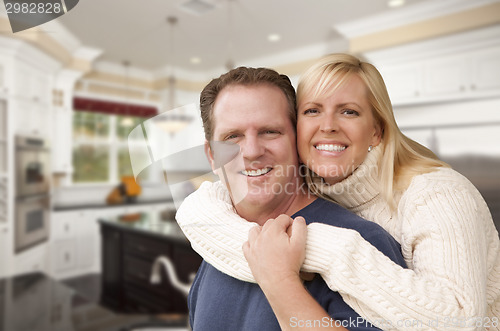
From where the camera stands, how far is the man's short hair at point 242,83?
30cm

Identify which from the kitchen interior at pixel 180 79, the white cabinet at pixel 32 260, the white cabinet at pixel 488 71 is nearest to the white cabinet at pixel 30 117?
the kitchen interior at pixel 180 79

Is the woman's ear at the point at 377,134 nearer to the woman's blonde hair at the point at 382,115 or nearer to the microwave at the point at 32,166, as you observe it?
the woman's blonde hair at the point at 382,115

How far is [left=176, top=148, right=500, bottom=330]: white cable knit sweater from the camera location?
30 cm

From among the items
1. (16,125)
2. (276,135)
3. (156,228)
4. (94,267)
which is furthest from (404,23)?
(94,267)

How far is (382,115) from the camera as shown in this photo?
325 mm

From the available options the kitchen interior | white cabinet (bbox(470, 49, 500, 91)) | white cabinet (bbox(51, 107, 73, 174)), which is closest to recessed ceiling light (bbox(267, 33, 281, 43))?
the kitchen interior

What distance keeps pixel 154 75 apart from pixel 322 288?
0.27 meters

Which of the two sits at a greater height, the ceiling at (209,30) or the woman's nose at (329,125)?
the ceiling at (209,30)

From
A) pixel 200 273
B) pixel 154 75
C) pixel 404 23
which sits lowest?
pixel 200 273

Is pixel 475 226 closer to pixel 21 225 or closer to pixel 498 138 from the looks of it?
pixel 498 138

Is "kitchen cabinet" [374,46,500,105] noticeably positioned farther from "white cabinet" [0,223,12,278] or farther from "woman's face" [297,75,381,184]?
"white cabinet" [0,223,12,278]

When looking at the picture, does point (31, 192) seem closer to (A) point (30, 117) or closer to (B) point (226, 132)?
(A) point (30, 117)

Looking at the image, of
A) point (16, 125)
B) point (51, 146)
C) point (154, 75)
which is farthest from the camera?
point (51, 146)

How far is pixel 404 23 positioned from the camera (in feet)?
1.58
